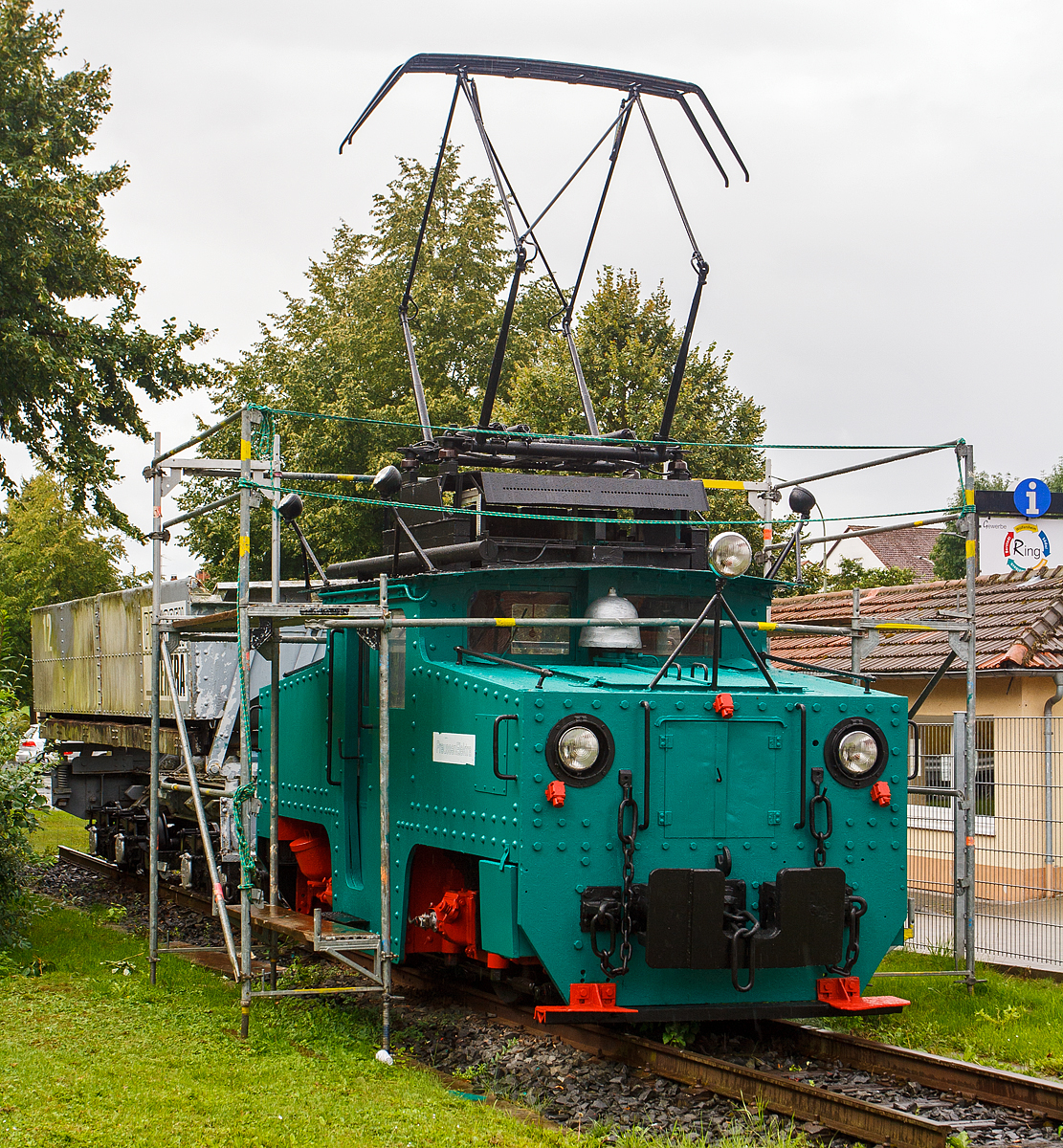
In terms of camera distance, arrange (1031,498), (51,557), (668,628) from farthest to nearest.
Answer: (51,557) < (1031,498) < (668,628)

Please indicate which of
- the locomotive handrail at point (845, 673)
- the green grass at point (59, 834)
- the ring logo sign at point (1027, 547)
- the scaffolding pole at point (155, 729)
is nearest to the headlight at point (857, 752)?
the locomotive handrail at point (845, 673)

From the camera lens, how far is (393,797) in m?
8.73

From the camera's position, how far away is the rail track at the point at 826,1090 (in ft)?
20.4

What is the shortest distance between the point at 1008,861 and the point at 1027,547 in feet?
19.7

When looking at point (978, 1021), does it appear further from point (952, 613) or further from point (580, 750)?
point (952, 613)

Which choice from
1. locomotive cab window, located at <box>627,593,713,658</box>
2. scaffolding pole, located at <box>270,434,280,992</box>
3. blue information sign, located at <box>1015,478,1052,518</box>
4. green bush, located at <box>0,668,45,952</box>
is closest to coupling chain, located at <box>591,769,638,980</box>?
locomotive cab window, located at <box>627,593,713,658</box>

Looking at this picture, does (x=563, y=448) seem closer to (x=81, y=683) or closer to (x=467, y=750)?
(x=467, y=750)

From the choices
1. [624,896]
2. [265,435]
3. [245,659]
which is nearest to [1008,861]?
[624,896]

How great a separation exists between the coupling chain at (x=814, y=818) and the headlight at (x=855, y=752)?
140 mm

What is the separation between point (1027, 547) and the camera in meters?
16.7

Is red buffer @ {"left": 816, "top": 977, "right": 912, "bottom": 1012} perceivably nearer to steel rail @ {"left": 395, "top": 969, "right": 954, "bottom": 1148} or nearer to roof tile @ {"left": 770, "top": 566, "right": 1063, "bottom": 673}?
steel rail @ {"left": 395, "top": 969, "right": 954, "bottom": 1148}

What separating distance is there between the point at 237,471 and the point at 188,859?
607 centimetres

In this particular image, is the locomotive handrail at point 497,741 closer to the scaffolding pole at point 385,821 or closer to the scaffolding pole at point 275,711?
the scaffolding pole at point 385,821

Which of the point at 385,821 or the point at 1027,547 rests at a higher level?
the point at 1027,547
